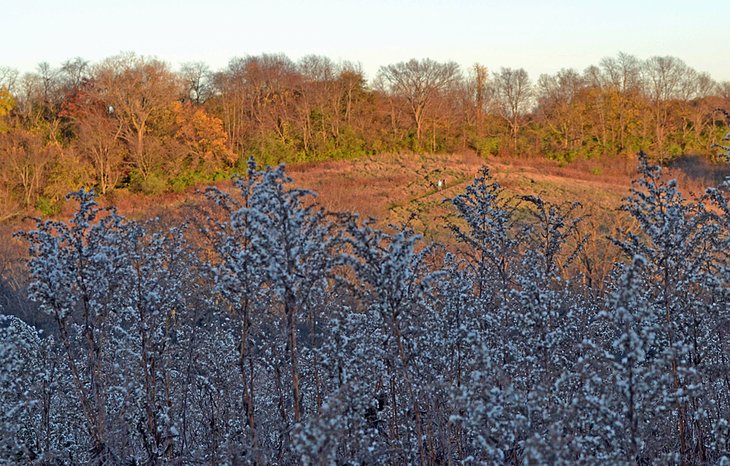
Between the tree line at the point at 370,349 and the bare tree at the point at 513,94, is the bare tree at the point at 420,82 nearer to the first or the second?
the bare tree at the point at 513,94

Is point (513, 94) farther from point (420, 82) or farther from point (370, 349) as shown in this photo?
point (370, 349)

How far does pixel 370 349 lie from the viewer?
5.95 meters

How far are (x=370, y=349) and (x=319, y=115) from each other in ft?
154

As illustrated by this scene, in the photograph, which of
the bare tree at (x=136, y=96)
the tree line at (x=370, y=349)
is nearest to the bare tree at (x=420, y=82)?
the bare tree at (x=136, y=96)

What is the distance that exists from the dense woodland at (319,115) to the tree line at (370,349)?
33622 millimetres

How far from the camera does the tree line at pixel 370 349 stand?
411 cm

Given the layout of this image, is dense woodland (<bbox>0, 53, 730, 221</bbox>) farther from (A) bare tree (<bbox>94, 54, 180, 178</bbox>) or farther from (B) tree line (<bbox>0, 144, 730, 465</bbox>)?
(B) tree line (<bbox>0, 144, 730, 465</bbox>)

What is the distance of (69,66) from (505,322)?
51.2 metres

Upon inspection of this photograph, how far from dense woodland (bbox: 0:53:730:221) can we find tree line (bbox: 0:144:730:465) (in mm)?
33622

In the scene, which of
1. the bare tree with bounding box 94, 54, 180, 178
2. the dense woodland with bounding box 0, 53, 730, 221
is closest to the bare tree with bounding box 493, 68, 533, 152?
the dense woodland with bounding box 0, 53, 730, 221

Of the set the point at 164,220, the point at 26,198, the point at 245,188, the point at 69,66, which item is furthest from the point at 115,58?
the point at 245,188

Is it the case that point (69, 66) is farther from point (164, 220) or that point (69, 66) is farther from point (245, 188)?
point (245, 188)

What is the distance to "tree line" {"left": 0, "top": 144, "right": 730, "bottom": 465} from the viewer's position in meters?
4.11

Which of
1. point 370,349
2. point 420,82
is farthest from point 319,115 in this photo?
point 370,349
